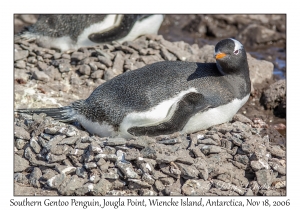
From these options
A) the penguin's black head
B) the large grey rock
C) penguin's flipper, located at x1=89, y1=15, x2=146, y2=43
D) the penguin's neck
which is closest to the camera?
the large grey rock

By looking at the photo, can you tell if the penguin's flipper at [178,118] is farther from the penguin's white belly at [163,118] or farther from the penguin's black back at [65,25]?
the penguin's black back at [65,25]

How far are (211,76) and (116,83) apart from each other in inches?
36.8

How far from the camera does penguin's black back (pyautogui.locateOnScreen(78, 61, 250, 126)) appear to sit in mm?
5367

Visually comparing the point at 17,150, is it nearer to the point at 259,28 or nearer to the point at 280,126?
the point at 280,126

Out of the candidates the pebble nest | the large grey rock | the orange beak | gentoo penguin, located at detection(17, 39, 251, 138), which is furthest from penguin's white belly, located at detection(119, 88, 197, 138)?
the large grey rock

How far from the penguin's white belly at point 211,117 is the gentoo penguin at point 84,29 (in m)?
2.95

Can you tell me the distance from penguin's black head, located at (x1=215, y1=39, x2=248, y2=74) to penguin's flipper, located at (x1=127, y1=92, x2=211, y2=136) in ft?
1.60

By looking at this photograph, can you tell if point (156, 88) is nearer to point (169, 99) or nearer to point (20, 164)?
point (169, 99)

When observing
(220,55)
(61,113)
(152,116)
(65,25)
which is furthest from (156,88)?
(65,25)

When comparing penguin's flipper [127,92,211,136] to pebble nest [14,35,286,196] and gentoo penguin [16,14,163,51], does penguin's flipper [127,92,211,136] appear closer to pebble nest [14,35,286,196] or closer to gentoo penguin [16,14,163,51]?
pebble nest [14,35,286,196]
